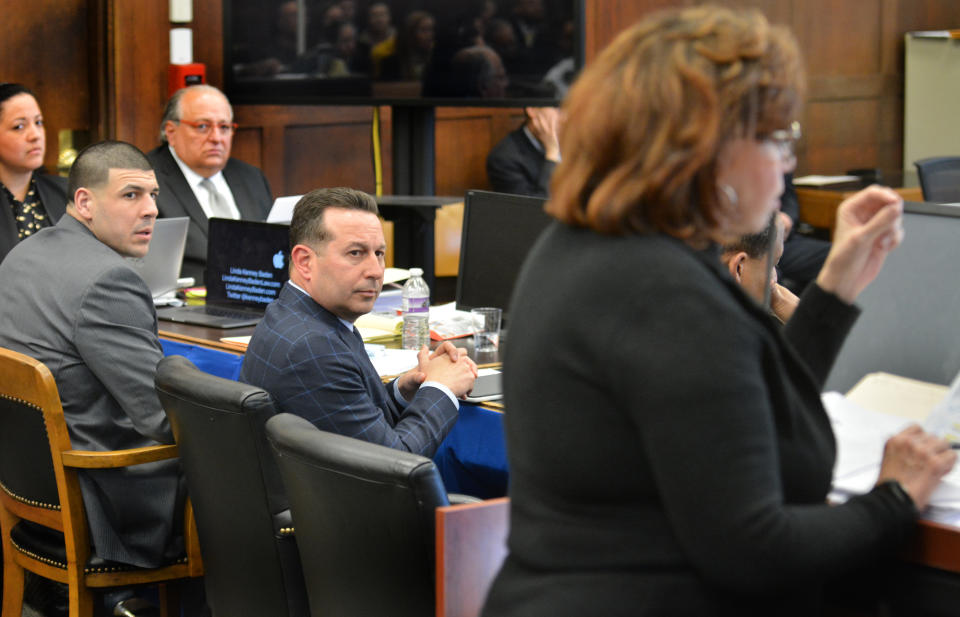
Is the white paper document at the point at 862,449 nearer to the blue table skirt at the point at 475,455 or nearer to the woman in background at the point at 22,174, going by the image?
the blue table skirt at the point at 475,455

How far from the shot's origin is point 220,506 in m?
2.35

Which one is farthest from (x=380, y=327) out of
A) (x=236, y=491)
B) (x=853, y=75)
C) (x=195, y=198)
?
(x=853, y=75)

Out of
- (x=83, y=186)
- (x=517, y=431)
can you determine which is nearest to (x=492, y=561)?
(x=517, y=431)

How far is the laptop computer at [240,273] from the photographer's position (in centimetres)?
359

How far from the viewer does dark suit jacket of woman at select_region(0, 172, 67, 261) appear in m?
4.22

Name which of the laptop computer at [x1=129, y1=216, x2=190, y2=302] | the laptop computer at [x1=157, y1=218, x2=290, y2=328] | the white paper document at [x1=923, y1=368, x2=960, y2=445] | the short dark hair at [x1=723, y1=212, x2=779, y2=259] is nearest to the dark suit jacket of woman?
the laptop computer at [x1=129, y1=216, x2=190, y2=302]

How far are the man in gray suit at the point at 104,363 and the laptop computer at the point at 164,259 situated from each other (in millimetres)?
862

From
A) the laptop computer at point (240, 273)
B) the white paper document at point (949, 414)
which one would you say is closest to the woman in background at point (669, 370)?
the white paper document at point (949, 414)

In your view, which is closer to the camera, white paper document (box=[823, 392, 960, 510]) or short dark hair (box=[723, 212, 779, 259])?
white paper document (box=[823, 392, 960, 510])

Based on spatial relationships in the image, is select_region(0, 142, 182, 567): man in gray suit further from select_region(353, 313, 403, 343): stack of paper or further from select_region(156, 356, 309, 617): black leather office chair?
select_region(353, 313, 403, 343): stack of paper

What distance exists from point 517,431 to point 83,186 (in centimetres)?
208

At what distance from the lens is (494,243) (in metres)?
3.45

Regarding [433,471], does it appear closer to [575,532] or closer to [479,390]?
[575,532]

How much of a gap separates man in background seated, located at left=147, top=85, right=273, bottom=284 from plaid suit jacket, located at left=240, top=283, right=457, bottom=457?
6.68 ft
